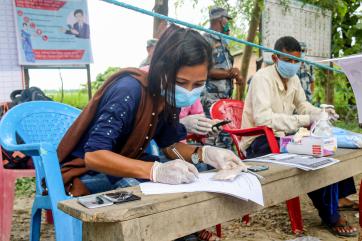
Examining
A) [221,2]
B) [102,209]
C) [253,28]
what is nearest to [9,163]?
[102,209]

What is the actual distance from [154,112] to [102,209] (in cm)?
67

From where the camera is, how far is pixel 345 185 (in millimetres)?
2768

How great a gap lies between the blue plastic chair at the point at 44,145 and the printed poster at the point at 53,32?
153 centimetres

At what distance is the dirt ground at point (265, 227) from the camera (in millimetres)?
2584

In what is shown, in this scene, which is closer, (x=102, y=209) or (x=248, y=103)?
(x=102, y=209)

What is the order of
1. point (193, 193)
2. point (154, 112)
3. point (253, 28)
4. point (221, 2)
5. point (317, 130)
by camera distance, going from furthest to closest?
1. point (253, 28)
2. point (221, 2)
3. point (317, 130)
4. point (154, 112)
5. point (193, 193)

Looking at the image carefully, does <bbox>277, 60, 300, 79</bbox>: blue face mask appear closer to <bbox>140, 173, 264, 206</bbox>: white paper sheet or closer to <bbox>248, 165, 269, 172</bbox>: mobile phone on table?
<bbox>248, 165, 269, 172</bbox>: mobile phone on table

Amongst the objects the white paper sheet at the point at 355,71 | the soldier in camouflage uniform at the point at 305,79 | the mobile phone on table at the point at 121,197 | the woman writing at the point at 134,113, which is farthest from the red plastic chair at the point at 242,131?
the mobile phone on table at the point at 121,197

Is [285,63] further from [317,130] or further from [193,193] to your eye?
[193,193]

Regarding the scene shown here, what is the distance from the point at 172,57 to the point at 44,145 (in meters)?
0.63

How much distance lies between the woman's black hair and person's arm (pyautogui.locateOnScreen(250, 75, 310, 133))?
1.14m

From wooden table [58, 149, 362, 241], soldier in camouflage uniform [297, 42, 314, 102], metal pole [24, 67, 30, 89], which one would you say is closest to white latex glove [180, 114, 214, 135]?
wooden table [58, 149, 362, 241]

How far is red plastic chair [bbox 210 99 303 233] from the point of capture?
8.45 feet

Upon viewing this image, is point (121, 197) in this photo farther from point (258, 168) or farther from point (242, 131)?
point (242, 131)
